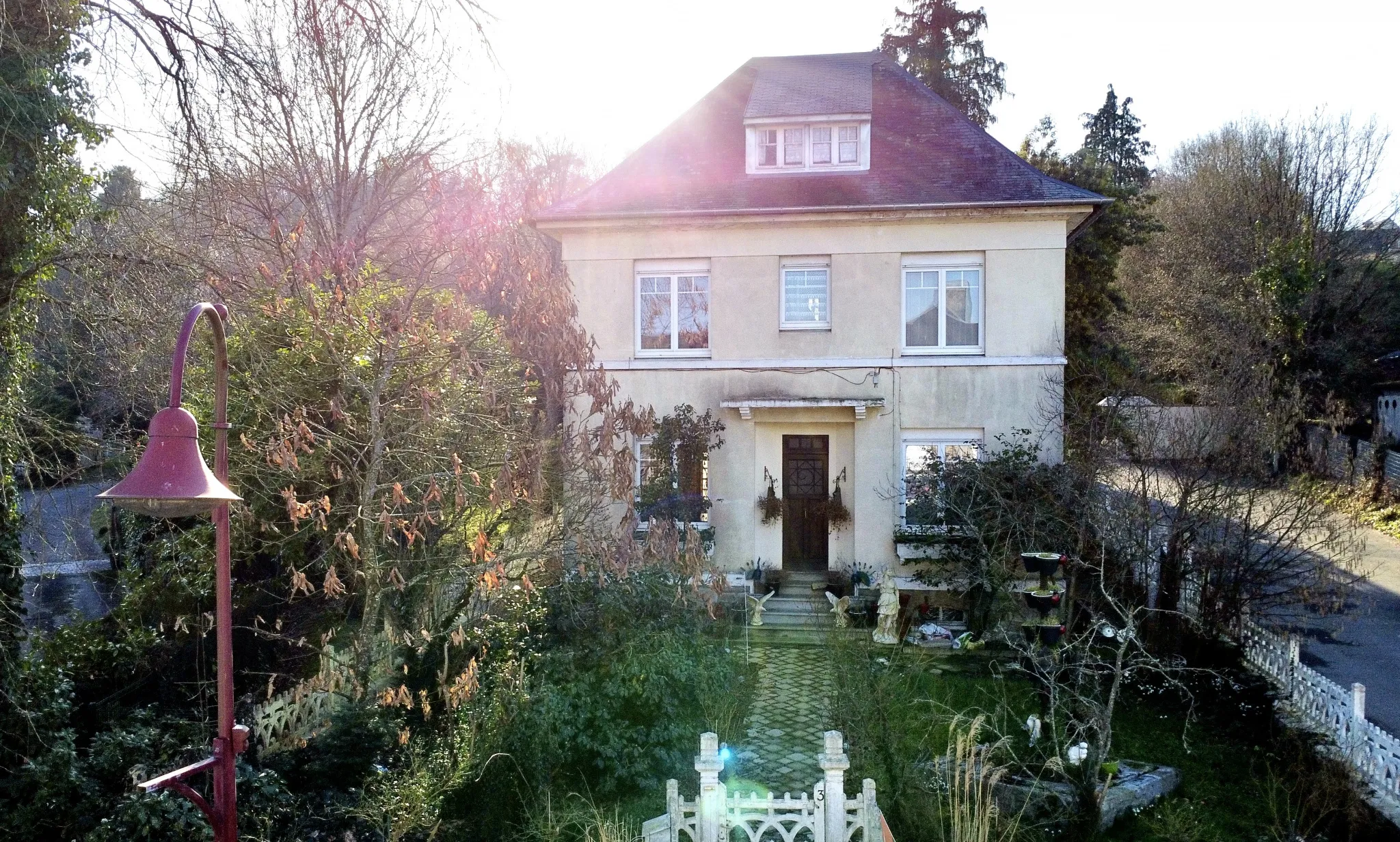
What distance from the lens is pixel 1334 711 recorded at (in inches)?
357

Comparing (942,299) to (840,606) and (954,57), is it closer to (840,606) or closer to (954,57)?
(840,606)

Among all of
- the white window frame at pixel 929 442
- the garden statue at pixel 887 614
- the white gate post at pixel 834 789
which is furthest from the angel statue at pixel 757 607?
the white gate post at pixel 834 789

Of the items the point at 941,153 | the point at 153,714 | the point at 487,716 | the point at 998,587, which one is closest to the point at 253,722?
the point at 153,714

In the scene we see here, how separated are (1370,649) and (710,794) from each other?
12.6 m

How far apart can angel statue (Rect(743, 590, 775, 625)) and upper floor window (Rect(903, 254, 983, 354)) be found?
4923mm

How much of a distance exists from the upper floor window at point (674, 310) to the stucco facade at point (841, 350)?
0.15m

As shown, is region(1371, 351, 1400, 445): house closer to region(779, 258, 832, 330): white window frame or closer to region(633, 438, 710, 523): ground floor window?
region(779, 258, 832, 330): white window frame

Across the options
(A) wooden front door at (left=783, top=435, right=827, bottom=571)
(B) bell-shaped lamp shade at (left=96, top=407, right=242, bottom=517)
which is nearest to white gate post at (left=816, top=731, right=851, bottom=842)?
(B) bell-shaped lamp shade at (left=96, top=407, right=242, bottom=517)

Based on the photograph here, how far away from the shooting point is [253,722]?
8.03 m

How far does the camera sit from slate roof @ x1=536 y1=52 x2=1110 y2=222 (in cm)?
1477

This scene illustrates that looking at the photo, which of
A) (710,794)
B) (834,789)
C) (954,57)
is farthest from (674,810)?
(954,57)

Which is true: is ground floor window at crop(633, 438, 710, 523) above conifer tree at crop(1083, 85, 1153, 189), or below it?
below

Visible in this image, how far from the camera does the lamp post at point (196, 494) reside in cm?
372

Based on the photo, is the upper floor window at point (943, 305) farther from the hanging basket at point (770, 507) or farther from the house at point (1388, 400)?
the house at point (1388, 400)
